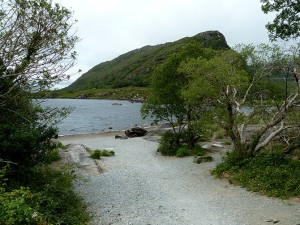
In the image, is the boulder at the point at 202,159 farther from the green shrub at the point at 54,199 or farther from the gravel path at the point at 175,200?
the green shrub at the point at 54,199

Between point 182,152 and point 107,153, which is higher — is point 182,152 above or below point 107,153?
below

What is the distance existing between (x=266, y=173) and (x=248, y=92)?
7.89 meters

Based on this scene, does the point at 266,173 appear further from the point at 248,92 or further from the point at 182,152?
the point at 182,152

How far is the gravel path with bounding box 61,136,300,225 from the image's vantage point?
47.0 ft

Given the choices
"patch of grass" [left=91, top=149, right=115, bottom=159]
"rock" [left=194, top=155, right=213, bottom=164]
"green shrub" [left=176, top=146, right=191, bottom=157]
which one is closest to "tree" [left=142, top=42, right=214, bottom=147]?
"green shrub" [left=176, top=146, right=191, bottom=157]

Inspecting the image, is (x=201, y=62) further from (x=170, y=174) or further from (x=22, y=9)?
(x=22, y=9)

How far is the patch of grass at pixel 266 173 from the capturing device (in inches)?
665

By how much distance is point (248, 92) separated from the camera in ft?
80.8

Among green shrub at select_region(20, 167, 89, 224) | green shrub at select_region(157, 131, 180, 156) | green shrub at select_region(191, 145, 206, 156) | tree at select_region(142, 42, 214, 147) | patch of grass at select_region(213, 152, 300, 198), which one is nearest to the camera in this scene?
green shrub at select_region(20, 167, 89, 224)

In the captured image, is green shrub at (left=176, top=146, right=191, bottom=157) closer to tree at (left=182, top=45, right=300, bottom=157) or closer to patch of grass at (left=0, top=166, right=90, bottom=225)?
tree at (left=182, top=45, right=300, bottom=157)

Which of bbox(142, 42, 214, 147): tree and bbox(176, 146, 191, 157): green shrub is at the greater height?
bbox(142, 42, 214, 147): tree

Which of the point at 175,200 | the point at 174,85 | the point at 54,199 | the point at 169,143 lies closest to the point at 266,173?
the point at 175,200

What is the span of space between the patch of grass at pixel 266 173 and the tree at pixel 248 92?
878mm

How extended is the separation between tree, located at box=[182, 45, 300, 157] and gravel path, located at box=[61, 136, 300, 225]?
3.93 meters
